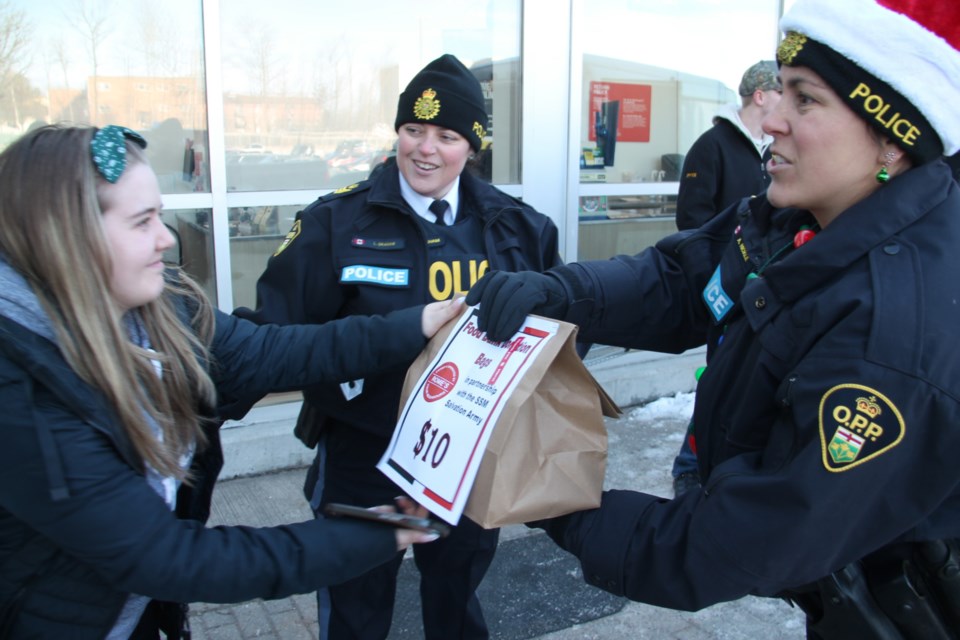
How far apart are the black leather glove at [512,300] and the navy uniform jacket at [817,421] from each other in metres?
0.39

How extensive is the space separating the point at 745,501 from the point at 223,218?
3.25m

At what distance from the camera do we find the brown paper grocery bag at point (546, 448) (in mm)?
1464

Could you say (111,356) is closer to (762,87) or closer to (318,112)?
(318,112)

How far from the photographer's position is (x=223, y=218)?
13.1 ft

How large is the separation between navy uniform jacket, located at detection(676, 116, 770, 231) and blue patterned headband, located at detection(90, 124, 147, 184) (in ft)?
10.9

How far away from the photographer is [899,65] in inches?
52.2

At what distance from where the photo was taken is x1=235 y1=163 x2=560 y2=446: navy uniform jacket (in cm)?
219

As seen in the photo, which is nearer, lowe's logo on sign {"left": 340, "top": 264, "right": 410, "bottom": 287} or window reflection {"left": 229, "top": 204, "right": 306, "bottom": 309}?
lowe's logo on sign {"left": 340, "top": 264, "right": 410, "bottom": 287}

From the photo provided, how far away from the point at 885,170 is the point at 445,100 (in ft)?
4.29

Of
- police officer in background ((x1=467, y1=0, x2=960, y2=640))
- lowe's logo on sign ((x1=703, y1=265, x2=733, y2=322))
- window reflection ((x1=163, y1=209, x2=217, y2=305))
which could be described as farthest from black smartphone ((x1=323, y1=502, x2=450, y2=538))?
window reflection ((x1=163, y1=209, x2=217, y2=305))

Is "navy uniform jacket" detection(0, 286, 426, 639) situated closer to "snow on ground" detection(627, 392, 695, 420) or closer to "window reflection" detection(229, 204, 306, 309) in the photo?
"window reflection" detection(229, 204, 306, 309)

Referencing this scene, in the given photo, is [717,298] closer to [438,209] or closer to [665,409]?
[438,209]

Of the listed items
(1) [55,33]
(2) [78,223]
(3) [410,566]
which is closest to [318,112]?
(1) [55,33]

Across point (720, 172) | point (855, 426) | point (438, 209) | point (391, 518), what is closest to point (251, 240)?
point (438, 209)
